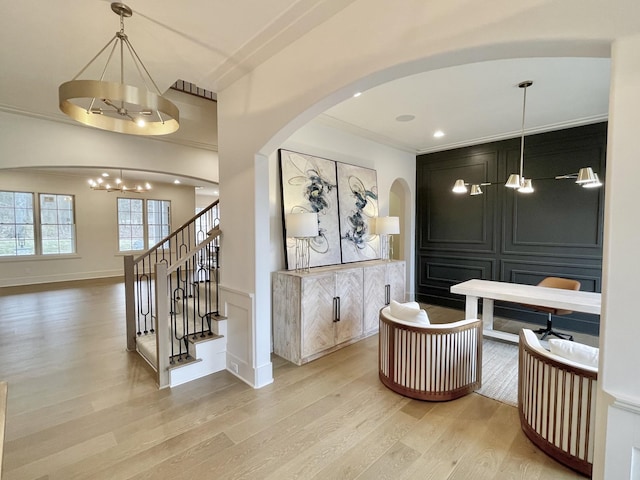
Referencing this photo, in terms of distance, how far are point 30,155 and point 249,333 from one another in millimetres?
3756

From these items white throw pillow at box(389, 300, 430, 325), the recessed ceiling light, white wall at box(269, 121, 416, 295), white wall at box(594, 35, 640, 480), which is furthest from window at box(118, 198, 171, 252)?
white wall at box(594, 35, 640, 480)

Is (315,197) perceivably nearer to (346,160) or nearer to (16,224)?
(346,160)

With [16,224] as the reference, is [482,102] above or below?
above

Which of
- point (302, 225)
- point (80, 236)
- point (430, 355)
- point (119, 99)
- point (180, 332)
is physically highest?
point (119, 99)

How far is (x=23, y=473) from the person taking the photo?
1904 mm

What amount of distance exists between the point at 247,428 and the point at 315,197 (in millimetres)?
2759

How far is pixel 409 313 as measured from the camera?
9.25 feet

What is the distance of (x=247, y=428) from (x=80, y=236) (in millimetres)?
9166

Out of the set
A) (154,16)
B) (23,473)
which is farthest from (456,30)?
(23,473)

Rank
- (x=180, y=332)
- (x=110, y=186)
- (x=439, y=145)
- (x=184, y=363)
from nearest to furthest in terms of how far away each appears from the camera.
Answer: (x=184, y=363), (x=180, y=332), (x=439, y=145), (x=110, y=186)

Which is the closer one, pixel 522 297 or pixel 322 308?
pixel 522 297

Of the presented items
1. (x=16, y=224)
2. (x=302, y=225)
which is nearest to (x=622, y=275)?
(x=302, y=225)

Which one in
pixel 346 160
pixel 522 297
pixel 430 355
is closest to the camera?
pixel 430 355

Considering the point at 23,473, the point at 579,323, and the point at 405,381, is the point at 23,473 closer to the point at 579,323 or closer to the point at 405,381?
the point at 405,381
